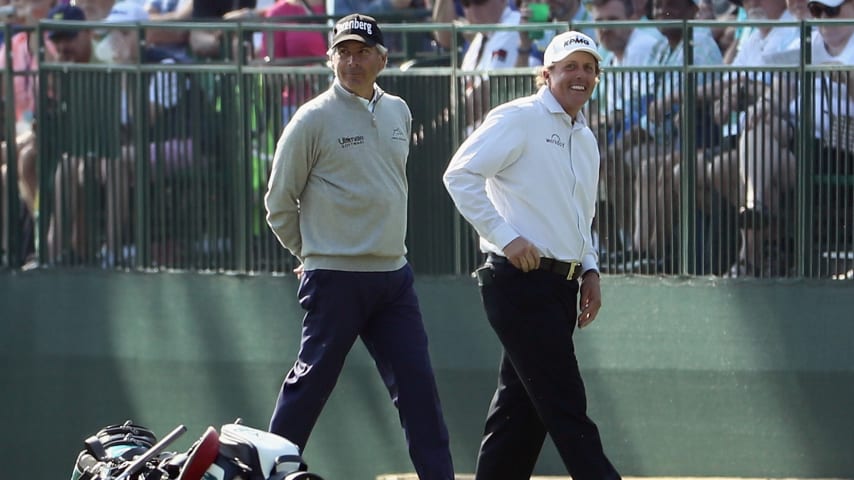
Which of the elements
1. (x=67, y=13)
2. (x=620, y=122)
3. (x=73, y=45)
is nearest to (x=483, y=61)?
(x=620, y=122)

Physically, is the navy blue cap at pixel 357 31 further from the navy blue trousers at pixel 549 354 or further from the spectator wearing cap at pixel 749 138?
the spectator wearing cap at pixel 749 138

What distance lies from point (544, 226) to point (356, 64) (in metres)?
1.03

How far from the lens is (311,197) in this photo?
6.68 meters

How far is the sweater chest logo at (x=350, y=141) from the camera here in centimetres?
657

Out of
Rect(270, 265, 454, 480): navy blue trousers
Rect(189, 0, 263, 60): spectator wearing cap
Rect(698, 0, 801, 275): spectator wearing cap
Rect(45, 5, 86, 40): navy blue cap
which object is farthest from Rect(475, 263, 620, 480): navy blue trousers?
Rect(45, 5, 86, 40): navy blue cap

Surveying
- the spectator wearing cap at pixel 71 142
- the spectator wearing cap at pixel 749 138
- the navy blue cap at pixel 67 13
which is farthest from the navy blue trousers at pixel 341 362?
the navy blue cap at pixel 67 13

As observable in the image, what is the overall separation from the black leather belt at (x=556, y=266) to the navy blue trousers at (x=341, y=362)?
0.54 metres

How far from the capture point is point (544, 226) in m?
6.38

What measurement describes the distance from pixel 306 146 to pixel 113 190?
114 inches

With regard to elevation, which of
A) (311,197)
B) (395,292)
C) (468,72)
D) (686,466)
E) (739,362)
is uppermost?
(468,72)

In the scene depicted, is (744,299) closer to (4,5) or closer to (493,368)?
(493,368)

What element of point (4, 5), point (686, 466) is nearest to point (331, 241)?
point (686, 466)

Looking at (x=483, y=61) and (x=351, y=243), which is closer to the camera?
(x=351, y=243)

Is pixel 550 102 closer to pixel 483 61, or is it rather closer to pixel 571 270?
pixel 571 270
